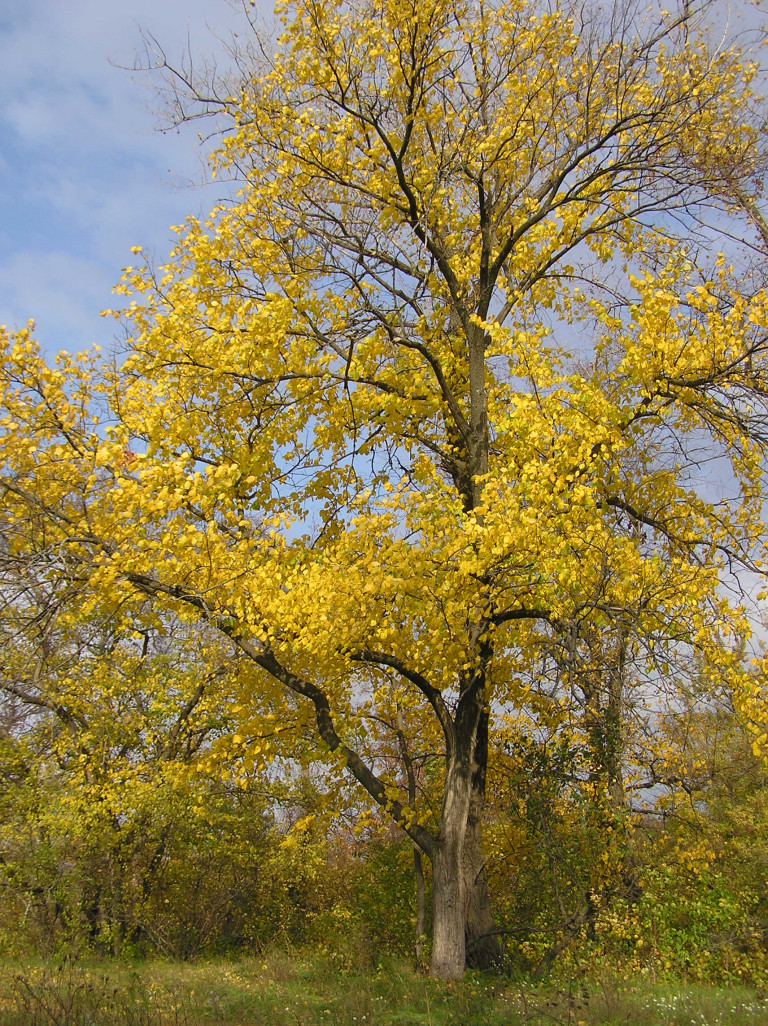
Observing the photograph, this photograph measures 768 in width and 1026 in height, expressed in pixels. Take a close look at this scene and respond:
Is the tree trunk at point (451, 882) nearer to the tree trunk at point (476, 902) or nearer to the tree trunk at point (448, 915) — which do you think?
the tree trunk at point (448, 915)

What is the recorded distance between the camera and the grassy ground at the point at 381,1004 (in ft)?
14.8

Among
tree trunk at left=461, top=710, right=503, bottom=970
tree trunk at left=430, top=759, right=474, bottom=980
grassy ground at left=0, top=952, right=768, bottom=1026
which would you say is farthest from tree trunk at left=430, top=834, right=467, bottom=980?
tree trunk at left=461, top=710, right=503, bottom=970

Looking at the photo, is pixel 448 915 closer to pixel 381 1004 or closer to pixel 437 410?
pixel 381 1004

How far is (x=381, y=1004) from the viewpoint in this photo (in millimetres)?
5492

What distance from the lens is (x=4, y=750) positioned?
11.2m

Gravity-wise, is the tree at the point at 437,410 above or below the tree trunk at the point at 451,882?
above

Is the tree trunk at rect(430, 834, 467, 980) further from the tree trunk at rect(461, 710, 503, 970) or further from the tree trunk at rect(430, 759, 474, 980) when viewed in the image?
the tree trunk at rect(461, 710, 503, 970)

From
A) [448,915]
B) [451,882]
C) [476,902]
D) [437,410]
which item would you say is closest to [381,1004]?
[448,915]

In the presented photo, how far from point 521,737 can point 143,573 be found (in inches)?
213

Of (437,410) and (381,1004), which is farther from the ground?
(437,410)

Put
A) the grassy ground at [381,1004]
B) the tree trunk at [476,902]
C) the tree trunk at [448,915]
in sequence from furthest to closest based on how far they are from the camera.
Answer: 1. the tree trunk at [476,902]
2. the tree trunk at [448,915]
3. the grassy ground at [381,1004]

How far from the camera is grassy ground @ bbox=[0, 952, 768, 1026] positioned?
14.8ft

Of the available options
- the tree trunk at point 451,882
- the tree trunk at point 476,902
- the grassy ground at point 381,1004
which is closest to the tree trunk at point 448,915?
the tree trunk at point 451,882

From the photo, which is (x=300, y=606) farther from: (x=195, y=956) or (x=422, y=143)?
(x=195, y=956)
